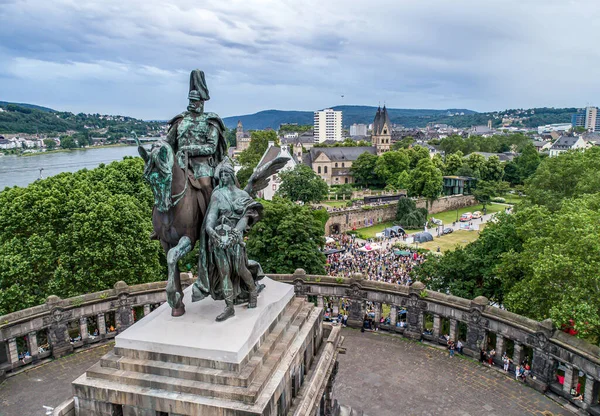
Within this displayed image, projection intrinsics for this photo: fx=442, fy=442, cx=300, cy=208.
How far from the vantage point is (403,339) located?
22.0 m

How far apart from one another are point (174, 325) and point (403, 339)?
13.5 m

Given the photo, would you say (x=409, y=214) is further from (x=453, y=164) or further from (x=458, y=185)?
(x=453, y=164)

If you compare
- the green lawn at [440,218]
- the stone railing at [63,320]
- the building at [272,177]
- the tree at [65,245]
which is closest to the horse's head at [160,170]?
the stone railing at [63,320]

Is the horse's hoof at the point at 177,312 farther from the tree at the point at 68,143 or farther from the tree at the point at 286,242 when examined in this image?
the tree at the point at 68,143

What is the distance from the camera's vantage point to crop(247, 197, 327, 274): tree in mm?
33844

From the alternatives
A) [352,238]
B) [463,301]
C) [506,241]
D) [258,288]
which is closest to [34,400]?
[258,288]

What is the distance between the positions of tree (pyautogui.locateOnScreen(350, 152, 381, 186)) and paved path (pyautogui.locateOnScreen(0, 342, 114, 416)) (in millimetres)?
98873

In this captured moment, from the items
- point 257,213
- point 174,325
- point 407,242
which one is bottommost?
point 407,242

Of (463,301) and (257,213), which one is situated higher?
(257,213)

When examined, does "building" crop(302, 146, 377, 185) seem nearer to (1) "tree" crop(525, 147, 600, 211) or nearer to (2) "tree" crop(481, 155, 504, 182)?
(2) "tree" crop(481, 155, 504, 182)

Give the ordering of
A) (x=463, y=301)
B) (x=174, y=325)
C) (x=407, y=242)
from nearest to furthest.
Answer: (x=174, y=325)
(x=463, y=301)
(x=407, y=242)

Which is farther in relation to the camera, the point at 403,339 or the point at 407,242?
the point at 407,242

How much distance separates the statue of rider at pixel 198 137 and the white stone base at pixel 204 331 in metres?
2.73

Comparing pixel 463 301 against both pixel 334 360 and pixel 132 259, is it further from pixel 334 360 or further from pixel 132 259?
pixel 132 259
